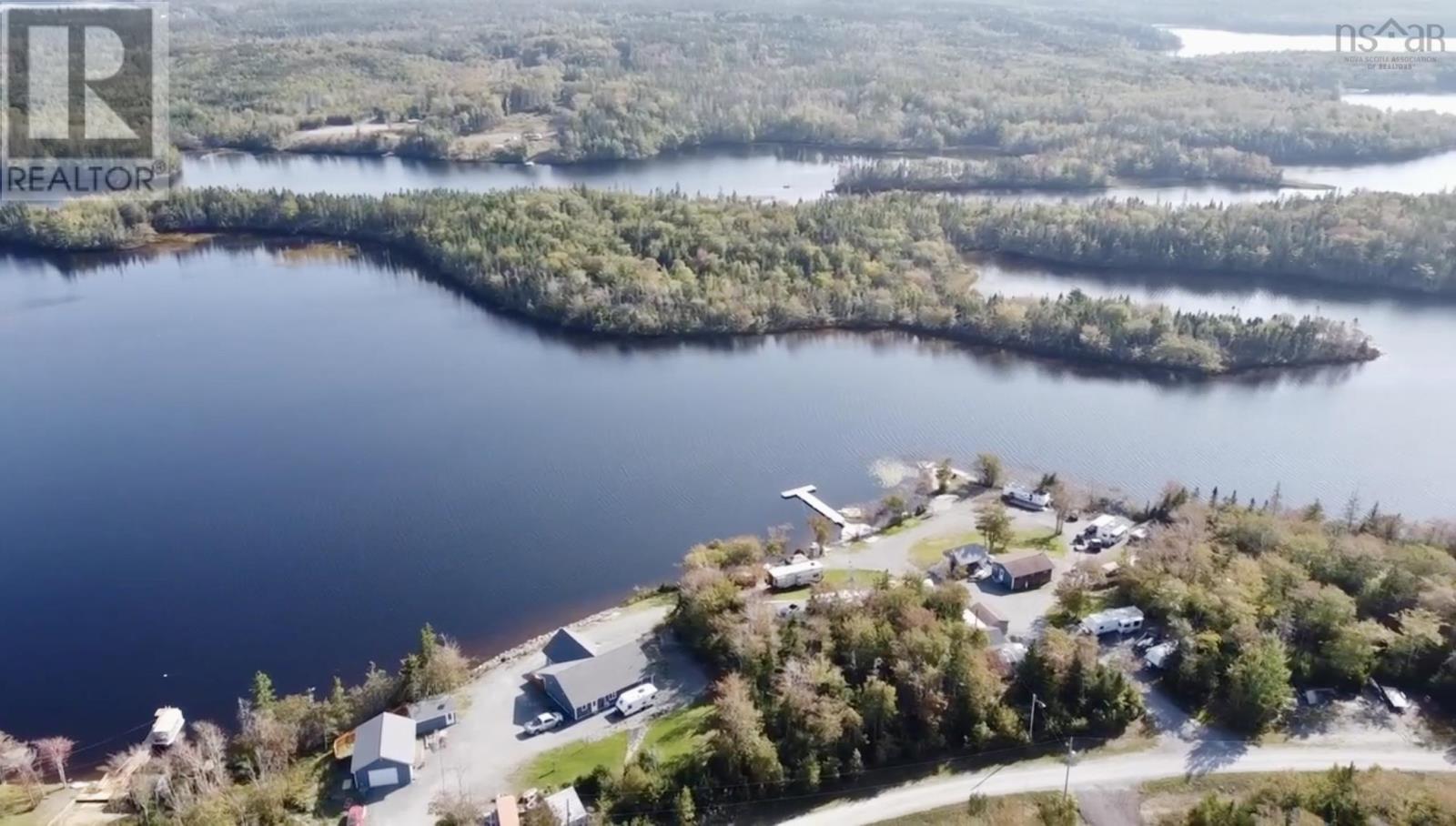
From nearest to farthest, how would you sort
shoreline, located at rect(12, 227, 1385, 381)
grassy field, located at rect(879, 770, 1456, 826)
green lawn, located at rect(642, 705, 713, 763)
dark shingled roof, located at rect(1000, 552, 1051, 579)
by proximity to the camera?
1. grassy field, located at rect(879, 770, 1456, 826)
2. green lawn, located at rect(642, 705, 713, 763)
3. dark shingled roof, located at rect(1000, 552, 1051, 579)
4. shoreline, located at rect(12, 227, 1385, 381)

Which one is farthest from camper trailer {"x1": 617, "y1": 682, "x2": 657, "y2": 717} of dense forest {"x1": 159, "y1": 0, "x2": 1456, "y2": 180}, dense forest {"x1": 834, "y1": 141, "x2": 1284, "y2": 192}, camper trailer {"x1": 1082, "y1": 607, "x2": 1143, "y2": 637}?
dense forest {"x1": 159, "y1": 0, "x2": 1456, "y2": 180}

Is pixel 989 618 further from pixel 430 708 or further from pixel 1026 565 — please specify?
pixel 430 708

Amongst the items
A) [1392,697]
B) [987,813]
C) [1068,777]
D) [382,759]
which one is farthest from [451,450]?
[1392,697]

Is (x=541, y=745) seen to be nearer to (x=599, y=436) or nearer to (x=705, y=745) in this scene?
(x=705, y=745)

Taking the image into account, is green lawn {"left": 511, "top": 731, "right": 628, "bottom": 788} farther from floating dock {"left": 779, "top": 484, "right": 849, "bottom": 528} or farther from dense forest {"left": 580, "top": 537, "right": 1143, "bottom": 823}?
floating dock {"left": 779, "top": 484, "right": 849, "bottom": 528}

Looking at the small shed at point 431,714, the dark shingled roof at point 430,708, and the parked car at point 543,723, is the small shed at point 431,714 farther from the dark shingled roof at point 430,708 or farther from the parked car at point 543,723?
the parked car at point 543,723

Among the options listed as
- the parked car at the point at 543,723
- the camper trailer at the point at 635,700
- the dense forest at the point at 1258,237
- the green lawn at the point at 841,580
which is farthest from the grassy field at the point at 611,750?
the dense forest at the point at 1258,237
